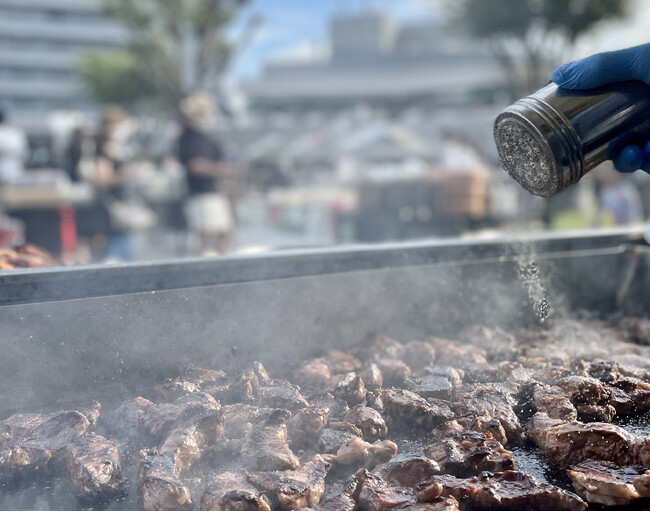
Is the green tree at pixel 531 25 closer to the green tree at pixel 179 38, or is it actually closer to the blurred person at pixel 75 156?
the green tree at pixel 179 38


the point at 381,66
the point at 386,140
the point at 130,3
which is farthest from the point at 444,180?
the point at 381,66

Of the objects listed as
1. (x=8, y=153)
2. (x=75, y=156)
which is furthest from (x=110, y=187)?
(x=8, y=153)

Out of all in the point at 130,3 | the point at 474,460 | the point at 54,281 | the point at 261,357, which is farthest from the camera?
the point at 130,3

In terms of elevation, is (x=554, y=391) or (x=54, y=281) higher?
(x=54, y=281)

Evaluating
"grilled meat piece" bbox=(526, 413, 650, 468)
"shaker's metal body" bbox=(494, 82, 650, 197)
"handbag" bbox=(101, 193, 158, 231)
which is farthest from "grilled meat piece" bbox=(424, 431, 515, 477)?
"handbag" bbox=(101, 193, 158, 231)

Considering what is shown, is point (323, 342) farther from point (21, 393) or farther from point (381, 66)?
point (381, 66)

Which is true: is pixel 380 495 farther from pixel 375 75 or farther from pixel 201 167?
pixel 375 75

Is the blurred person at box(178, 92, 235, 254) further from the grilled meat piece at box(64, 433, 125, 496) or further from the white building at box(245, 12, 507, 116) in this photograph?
the white building at box(245, 12, 507, 116)
